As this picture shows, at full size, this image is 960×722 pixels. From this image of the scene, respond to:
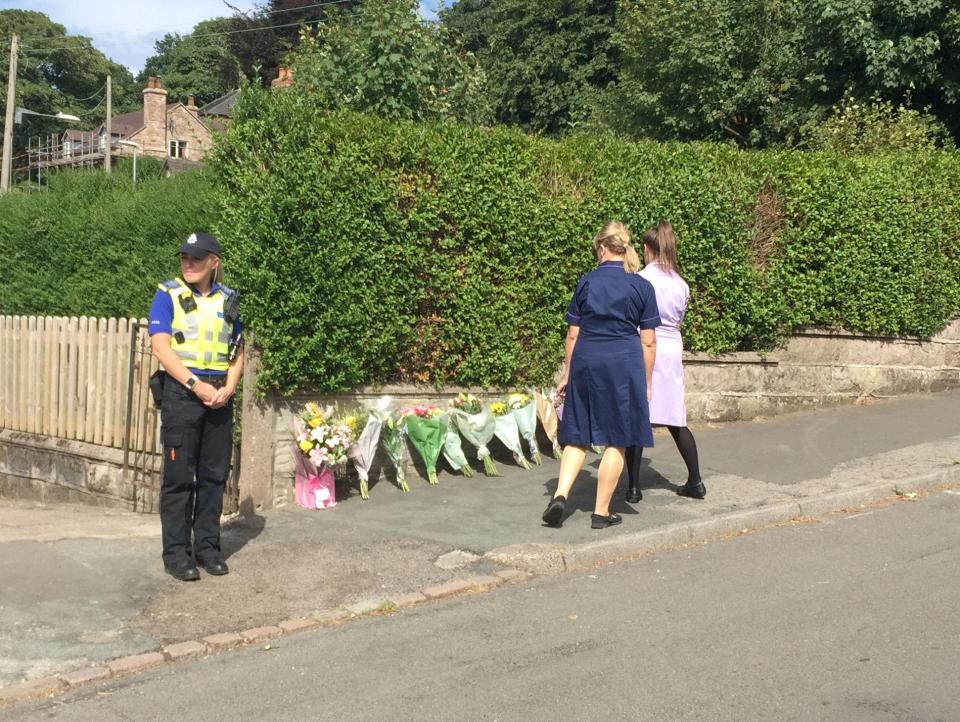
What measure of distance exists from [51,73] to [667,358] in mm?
76886

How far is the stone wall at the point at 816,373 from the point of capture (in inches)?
410

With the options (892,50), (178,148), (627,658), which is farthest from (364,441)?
(178,148)

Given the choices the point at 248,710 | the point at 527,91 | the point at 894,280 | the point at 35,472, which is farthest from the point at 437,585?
the point at 527,91

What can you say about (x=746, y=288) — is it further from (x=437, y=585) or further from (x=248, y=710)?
(x=248, y=710)

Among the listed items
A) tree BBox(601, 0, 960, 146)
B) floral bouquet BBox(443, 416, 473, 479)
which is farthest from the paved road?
tree BBox(601, 0, 960, 146)

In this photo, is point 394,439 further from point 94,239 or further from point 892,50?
Answer: point 892,50

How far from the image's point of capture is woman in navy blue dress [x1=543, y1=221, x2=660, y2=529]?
6.46 m

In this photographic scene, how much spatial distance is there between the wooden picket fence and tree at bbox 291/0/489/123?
9.98 ft

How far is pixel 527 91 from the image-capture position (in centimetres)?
3416

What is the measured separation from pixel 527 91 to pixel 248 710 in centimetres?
3197

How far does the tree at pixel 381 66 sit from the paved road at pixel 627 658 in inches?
230

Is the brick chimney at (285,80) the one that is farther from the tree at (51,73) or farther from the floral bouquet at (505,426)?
the tree at (51,73)

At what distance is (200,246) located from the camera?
560cm

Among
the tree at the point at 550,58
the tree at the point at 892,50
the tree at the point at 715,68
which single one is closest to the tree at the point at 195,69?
the tree at the point at 550,58
